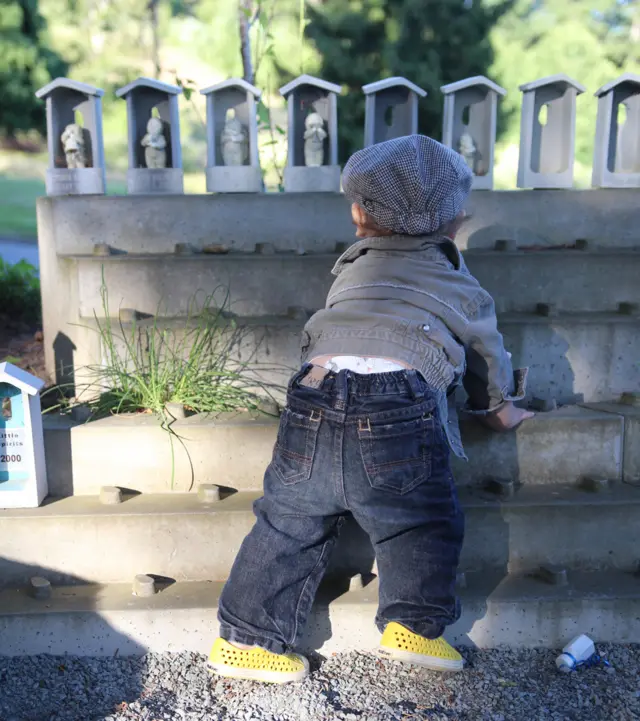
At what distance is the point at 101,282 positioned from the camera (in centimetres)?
332

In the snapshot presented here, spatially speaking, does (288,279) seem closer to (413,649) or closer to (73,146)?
(73,146)

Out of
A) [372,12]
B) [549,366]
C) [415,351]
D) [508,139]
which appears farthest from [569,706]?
[508,139]

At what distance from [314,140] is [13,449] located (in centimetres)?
209

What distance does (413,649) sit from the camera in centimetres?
222

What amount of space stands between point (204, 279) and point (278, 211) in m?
0.59

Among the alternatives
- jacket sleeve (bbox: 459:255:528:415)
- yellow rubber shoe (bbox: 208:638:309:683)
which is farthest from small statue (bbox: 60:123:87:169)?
yellow rubber shoe (bbox: 208:638:309:683)

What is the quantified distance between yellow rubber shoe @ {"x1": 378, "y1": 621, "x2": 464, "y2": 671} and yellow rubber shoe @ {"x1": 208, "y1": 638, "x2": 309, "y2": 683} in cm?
27

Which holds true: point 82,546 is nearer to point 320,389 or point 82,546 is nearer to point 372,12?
point 320,389

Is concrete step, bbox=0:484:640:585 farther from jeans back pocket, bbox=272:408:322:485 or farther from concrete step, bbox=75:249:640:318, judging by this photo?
concrete step, bbox=75:249:640:318

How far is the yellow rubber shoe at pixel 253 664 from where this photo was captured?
2244 mm

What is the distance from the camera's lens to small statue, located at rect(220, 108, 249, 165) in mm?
3936

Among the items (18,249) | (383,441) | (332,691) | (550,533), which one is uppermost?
(18,249)

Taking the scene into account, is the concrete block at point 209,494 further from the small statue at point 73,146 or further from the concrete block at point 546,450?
the small statue at point 73,146

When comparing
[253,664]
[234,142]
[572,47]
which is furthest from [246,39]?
[572,47]
